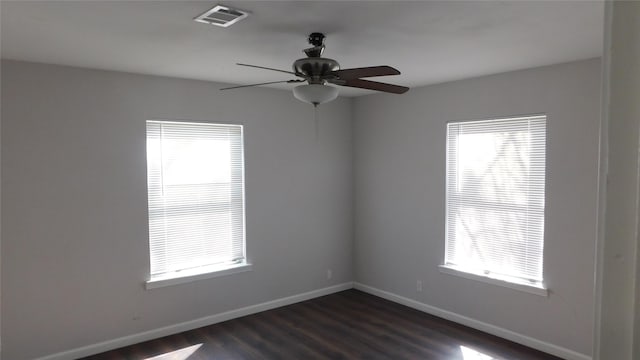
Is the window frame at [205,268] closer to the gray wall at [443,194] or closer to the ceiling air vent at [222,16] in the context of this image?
the gray wall at [443,194]

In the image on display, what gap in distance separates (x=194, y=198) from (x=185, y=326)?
135 centimetres

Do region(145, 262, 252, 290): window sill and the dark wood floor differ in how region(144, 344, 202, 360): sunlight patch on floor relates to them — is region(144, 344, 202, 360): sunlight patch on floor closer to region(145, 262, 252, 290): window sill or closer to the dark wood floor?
the dark wood floor

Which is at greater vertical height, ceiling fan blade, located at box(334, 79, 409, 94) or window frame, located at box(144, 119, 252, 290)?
ceiling fan blade, located at box(334, 79, 409, 94)

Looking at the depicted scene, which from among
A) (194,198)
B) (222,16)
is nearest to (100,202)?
(194,198)

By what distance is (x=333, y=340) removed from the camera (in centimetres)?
424

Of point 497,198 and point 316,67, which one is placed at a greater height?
point 316,67

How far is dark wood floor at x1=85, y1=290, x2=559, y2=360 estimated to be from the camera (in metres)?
3.91

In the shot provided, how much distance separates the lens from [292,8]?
2.29 meters

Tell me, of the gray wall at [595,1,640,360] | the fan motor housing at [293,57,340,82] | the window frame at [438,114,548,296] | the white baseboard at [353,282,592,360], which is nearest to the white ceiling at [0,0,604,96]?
the fan motor housing at [293,57,340,82]

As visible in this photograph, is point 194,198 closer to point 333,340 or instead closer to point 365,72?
point 333,340

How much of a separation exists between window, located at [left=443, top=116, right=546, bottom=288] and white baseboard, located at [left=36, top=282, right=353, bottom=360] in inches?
70.1

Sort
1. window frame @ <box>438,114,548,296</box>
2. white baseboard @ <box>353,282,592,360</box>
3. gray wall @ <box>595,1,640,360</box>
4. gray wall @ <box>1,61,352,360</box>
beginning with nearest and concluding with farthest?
1. gray wall @ <box>595,1,640,360</box>
2. gray wall @ <box>1,61,352,360</box>
3. white baseboard @ <box>353,282,592,360</box>
4. window frame @ <box>438,114,548,296</box>

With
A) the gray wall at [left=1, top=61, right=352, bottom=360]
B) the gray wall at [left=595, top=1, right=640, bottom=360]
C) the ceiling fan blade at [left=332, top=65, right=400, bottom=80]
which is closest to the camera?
the gray wall at [left=595, top=1, right=640, bottom=360]

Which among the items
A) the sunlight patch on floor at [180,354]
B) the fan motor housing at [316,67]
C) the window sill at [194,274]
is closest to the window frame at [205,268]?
the window sill at [194,274]
